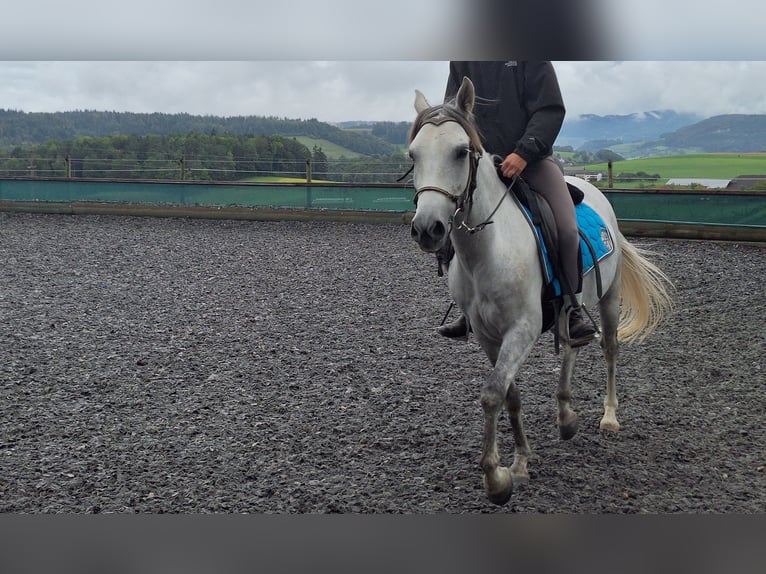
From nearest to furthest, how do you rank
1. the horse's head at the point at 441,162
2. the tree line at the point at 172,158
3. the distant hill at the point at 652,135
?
1. the horse's head at the point at 441,162
2. the distant hill at the point at 652,135
3. the tree line at the point at 172,158

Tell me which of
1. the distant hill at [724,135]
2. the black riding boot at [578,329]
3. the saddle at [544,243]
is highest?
A: the distant hill at [724,135]

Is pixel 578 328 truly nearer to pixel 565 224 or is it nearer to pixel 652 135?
pixel 565 224

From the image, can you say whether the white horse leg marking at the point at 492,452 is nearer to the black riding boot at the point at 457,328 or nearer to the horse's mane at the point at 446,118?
the black riding boot at the point at 457,328

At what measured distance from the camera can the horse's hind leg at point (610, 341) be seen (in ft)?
10.1

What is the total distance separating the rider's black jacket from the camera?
2219mm

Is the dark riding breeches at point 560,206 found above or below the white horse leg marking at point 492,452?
above

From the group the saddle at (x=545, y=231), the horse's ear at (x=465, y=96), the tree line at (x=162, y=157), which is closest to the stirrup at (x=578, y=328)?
the saddle at (x=545, y=231)

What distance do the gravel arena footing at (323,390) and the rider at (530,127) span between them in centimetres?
66

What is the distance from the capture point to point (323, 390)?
363cm

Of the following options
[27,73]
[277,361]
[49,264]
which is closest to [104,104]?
[49,264]

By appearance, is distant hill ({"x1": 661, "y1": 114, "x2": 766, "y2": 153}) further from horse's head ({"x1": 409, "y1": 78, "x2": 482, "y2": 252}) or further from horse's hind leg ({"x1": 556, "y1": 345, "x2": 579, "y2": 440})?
horse's head ({"x1": 409, "y1": 78, "x2": 482, "y2": 252})

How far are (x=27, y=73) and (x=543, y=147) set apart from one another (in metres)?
2.31

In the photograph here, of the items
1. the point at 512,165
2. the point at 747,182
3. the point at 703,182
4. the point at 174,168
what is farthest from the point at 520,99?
the point at 174,168

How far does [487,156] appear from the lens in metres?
2.13
